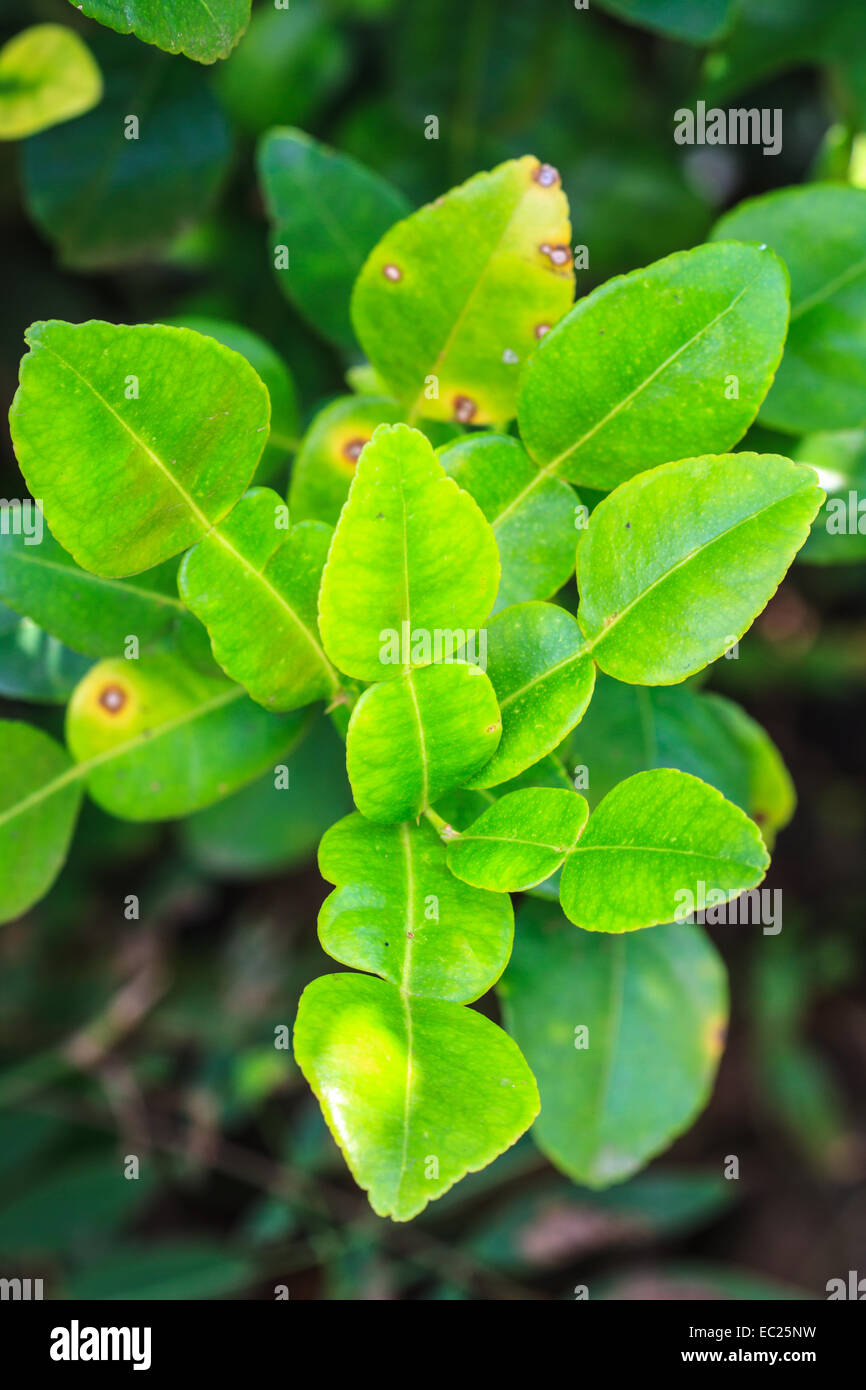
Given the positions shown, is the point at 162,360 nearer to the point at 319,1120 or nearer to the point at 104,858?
the point at 104,858

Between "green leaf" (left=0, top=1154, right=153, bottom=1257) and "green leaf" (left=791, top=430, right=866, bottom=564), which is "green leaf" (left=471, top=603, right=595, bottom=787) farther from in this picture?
"green leaf" (left=0, top=1154, right=153, bottom=1257)

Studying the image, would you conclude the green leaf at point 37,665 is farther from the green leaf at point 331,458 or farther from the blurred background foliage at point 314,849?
the green leaf at point 331,458

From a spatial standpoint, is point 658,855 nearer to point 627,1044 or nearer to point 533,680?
point 533,680

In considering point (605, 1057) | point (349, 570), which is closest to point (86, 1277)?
point (605, 1057)

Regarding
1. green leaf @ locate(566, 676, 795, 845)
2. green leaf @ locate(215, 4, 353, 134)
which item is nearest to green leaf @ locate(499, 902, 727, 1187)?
green leaf @ locate(566, 676, 795, 845)

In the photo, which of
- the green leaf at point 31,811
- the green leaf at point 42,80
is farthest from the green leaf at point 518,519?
the green leaf at point 42,80

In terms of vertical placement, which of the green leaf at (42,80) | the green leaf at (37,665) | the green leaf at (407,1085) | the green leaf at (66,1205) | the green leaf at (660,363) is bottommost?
the green leaf at (66,1205)
